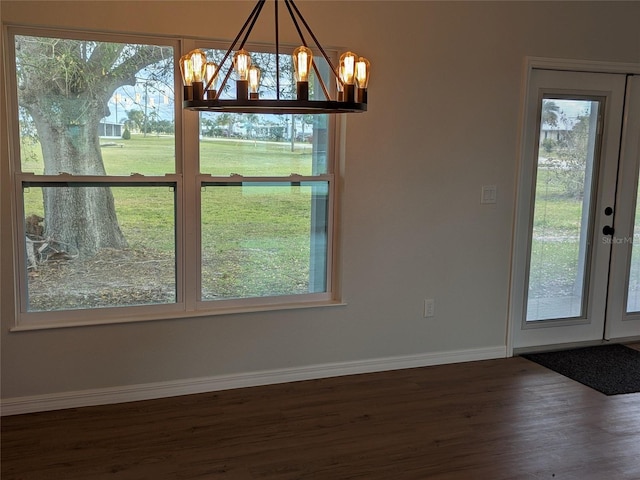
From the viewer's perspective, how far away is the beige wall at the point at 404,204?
343 cm

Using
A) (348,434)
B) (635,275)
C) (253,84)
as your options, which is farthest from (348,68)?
Result: (635,275)

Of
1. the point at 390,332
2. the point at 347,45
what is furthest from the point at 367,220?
the point at 347,45

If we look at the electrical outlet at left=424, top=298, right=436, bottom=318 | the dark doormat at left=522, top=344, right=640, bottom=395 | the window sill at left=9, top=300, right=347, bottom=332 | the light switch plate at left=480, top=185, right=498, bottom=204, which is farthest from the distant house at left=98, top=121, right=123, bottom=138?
the dark doormat at left=522, top=344, right=640, bottom=395

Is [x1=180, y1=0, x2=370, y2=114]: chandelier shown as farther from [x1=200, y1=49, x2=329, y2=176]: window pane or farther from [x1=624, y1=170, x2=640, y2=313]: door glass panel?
[x1=624, y1=170, x2=640, y2=313]: door glass panel

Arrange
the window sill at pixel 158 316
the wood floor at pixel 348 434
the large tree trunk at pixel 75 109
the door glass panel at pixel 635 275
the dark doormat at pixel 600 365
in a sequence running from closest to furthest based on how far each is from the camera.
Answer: the wood floor at pixel 348 434 < the large tree trunk at pixel 75 109 < the window sill at pixel 158 316 < the dark doormat at pixel 600 365 < the door glass panel at pixel 635 275

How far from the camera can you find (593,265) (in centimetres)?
462

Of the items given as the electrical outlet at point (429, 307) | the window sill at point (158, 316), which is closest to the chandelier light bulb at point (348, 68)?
the window sill at point (158, 316)

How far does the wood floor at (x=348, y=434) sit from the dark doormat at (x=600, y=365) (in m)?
0.15

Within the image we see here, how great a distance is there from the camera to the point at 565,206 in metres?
4.51

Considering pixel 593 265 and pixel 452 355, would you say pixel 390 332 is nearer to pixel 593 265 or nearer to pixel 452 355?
pixel 452 355

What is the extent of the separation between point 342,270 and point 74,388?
1732 mm

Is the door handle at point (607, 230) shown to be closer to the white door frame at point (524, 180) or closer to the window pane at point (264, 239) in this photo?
the white door frame at point (524, 180)

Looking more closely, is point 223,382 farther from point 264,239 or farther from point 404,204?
point 404,204

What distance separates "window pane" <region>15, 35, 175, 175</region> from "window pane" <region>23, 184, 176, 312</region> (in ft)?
0.49
